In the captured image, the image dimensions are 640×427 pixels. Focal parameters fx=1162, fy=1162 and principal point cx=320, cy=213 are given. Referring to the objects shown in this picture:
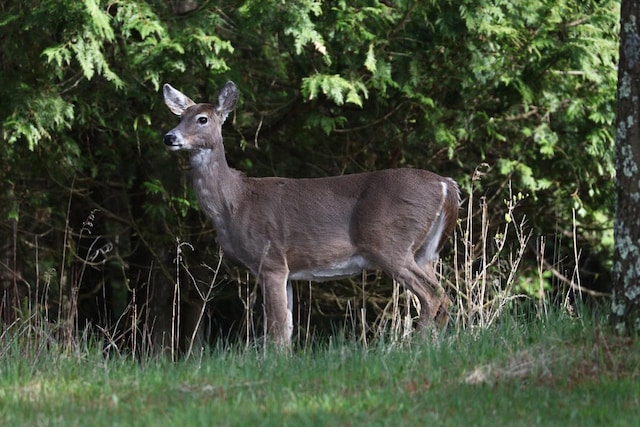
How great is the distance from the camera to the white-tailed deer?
7977 millimetres

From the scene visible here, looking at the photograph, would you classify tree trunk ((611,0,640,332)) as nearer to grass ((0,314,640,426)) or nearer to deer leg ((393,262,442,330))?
grass ((0,314,640,426))

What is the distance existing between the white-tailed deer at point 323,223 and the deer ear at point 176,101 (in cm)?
42

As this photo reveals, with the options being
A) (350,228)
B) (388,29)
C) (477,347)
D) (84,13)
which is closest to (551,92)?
(388,29)

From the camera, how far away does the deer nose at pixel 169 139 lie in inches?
317

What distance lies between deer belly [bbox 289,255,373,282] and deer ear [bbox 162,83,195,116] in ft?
5.23

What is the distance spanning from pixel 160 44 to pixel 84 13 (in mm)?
702

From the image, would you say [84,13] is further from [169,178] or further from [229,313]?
[229,313]

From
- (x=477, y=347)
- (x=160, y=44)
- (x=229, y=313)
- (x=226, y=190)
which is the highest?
(x=160, y=44)

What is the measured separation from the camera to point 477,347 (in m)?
6.04

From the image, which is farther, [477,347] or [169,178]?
[169,178]

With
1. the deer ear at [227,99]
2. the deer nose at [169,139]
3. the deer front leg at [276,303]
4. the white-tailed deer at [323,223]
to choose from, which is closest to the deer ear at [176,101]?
the deer ear at [227,99]

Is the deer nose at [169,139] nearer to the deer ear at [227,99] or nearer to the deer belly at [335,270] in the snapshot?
the deer ear at [227,99]

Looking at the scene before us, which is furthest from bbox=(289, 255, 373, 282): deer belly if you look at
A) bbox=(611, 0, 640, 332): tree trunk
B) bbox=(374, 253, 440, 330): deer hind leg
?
bbox=(611, 0, 640, 332): tree trunk

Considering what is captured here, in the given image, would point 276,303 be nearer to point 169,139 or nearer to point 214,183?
point 214,183
